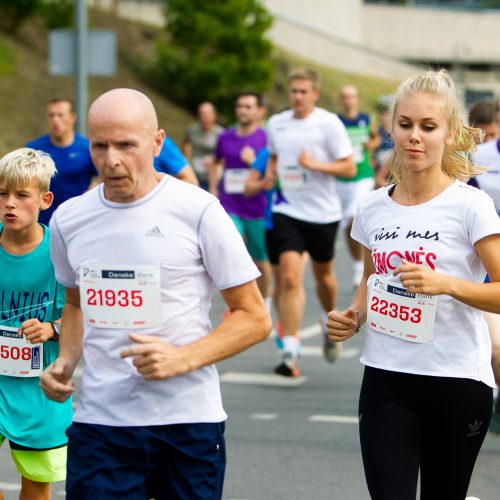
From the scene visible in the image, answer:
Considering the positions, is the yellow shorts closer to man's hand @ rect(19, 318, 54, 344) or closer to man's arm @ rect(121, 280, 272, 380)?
man's hand @ rect(19, 318, 54, 344)

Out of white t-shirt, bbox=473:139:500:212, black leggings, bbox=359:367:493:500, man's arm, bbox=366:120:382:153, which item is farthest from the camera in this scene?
man's arm, bbox=366:120:382:153

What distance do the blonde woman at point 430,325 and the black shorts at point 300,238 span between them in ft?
17.3

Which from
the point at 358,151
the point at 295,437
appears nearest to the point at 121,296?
the point at 295,437

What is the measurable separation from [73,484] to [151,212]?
2.76 feet

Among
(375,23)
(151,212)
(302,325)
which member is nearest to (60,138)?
(302,325)

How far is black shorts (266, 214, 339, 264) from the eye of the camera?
387 inches

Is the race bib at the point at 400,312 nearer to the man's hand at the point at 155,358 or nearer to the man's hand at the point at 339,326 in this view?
the man's hand at the point at 339,326

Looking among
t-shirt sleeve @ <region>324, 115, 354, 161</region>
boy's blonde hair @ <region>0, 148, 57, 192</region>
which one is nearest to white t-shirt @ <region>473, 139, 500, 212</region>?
t-shirt sleeve @ <region>324, 115, 354, 161</region>

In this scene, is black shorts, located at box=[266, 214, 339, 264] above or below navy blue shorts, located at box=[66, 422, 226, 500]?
below

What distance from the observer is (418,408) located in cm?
434

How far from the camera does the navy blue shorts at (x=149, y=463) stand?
12.8 feet

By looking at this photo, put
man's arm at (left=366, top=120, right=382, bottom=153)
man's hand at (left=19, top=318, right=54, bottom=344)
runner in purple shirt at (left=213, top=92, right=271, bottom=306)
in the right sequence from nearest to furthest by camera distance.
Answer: man's hand at (left=19, top=318, right=54, bottom=344) → runner in purple shirt at (left=213, top=92, right=271, bottom=306) → man's arm at (left=366, top=120, right=382, bottom=153)

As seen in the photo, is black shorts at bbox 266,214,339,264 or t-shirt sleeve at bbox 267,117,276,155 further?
t-shirt sleeve at bbox 267,117,276,155

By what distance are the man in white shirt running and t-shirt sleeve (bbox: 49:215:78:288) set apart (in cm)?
557
